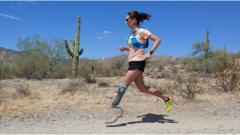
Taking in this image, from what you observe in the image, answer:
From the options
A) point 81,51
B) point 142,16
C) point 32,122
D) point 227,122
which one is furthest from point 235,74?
point 81,51

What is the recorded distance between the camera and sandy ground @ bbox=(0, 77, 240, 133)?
272 inches

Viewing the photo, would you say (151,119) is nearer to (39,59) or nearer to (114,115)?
(114,115)

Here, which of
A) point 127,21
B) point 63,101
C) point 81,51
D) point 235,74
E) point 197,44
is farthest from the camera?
point 197,44

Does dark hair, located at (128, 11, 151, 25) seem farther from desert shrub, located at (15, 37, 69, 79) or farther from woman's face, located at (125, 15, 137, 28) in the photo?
desert shrub, located at (15, 37, 69, 79)

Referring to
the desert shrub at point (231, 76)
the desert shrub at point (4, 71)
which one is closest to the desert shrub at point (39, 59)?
the desert shrub at point (4, 71)

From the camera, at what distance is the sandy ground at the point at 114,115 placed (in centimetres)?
690

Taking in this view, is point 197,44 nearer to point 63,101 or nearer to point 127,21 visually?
point 63,101

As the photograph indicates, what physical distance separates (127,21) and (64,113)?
104 inches

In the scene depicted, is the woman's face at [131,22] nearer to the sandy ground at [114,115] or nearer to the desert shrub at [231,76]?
the sandy ground at [114,115]

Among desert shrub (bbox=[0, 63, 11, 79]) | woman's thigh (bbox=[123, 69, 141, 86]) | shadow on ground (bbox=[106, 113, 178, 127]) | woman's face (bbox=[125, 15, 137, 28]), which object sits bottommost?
shadow on ground (bbox=[106, 113, 178, 127])

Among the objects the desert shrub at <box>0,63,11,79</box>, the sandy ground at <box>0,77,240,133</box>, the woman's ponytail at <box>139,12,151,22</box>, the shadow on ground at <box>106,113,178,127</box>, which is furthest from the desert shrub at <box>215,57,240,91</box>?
the desert shrub at <box>0,63,11,79</box>

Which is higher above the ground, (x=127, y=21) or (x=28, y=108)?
(x=127, y=21)

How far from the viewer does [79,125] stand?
23.8 feet

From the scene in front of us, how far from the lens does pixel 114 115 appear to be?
324 inches
